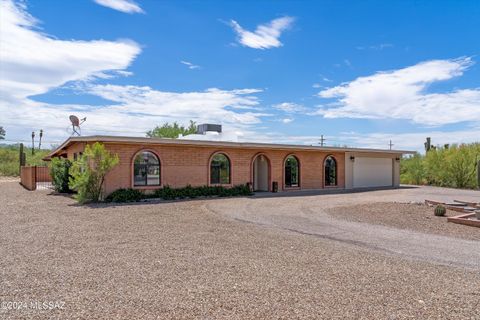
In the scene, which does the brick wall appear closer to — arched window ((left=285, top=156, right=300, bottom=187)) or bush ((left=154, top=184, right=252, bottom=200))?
arched window ((left=285, top=156, right=300, bottom=187))

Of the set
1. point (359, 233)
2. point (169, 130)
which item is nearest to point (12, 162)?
point (169, 130)

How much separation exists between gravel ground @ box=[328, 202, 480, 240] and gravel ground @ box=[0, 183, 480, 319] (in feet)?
11.2

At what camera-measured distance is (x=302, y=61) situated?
67.9 ft

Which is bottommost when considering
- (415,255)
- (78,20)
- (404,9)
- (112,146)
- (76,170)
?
(415,255)

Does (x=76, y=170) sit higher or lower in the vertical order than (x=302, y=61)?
lower

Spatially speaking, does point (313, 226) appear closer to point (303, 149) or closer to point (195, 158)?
point (195, 158)

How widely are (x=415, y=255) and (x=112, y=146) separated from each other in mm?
12952

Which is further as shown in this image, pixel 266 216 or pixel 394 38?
pixel 394 38

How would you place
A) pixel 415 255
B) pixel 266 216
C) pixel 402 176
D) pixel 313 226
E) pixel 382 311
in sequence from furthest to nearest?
pixel 402 176, pixel 266 216, pixel 313 226, pixel 415 255, pixel 382 311

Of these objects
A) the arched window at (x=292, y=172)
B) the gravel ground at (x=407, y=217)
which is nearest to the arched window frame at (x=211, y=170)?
the arched window at (x=292, y=172)

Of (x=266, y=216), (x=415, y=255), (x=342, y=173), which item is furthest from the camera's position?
(x=342, y=173)

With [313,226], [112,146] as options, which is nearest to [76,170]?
[112,146]

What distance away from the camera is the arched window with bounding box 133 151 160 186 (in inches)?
680

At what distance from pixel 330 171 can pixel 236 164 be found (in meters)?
7.27
